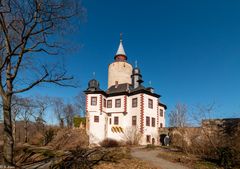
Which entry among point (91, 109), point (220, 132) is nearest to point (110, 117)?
point (91, 109)

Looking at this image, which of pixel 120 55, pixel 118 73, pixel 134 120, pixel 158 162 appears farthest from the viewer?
pixel 120 55

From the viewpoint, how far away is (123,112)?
3080 cm

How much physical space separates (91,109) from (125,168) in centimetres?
2147

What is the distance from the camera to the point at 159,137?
3120cm

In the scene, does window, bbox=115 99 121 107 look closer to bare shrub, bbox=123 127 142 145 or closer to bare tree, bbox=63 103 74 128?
bare shrub, bbox=123 127 142 145

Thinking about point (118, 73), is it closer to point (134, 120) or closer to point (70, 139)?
point (134, 120)

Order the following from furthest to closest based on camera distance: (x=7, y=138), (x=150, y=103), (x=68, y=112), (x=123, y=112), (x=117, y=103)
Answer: (x=68, y=112)
(x=117, y=103)
(x=123, y=112)
(x=150, y=103)
(x=7, y=138)

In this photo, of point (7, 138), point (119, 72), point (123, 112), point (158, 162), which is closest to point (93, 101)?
point (123, 112)

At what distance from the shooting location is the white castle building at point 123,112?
95.3ft

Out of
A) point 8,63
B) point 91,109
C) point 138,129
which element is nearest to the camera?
point 8,63

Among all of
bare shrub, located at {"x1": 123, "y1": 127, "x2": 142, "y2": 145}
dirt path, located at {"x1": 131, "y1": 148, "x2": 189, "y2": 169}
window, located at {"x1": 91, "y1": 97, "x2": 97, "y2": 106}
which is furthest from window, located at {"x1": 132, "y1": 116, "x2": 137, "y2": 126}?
dirt path, located at {"x1": 131, "y1": 148, "x2": 189, "y2": 169}

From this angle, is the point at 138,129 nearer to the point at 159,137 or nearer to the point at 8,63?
the point at 159,137

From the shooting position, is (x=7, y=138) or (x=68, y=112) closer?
(x=7, y=138)

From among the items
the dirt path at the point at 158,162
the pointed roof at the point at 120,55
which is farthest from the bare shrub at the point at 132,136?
the pointed roof at the point at 120,55
